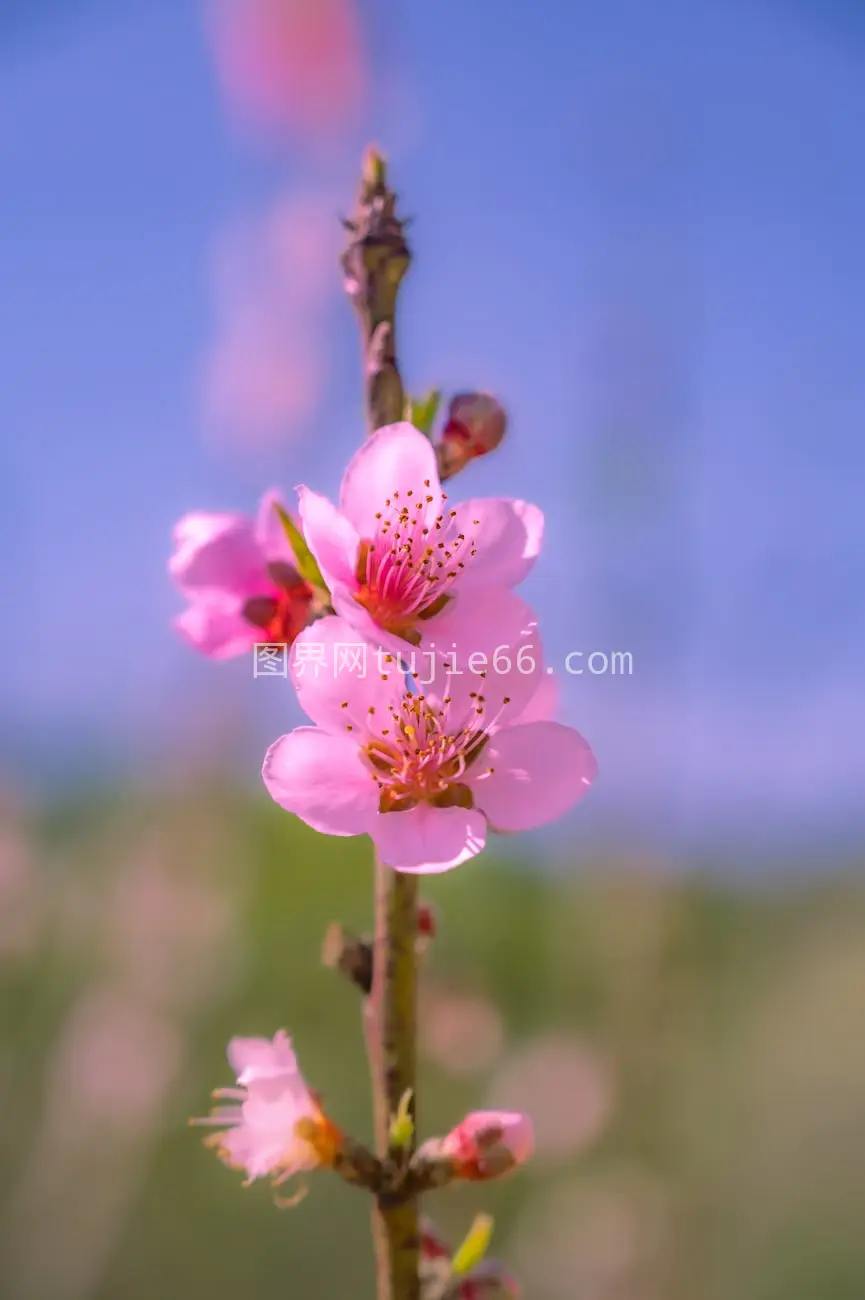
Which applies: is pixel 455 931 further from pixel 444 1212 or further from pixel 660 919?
pixel 660 919

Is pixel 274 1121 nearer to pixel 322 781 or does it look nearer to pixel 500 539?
pixel 322 781

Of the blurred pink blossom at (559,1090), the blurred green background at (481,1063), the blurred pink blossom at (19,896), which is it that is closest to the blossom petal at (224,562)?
the blurred green background at (481,1063)

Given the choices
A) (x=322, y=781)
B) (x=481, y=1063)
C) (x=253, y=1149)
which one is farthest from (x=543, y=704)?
(x=481, y=1063)

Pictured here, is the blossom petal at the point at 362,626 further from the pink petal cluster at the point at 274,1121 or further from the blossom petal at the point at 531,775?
the pink petal cluster at the point at 274,1121

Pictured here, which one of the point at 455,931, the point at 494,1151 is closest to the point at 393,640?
the point at 494,1151

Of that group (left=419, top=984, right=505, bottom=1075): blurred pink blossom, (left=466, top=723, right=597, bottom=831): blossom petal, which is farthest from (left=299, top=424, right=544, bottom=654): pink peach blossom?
(left=419, top=984, right=505, bottom=1075): blurred pink blossom
